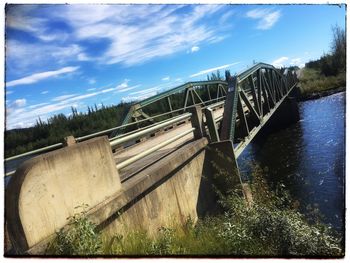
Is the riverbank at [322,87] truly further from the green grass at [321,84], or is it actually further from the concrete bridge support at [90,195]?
the concrete bridge support at [90,195]

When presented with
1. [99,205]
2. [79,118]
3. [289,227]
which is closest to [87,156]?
[99,205]

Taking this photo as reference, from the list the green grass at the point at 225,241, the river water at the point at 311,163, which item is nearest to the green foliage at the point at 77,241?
the green grass at the point at 225,241

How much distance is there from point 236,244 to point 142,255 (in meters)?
1.38

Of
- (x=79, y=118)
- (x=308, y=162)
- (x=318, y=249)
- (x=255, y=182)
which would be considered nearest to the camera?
(x=318, y=249)

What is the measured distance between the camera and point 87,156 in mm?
4965

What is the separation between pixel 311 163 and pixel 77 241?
686 inches

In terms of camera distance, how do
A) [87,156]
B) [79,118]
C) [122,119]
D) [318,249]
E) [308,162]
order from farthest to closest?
[79,118], [308,162], [122,119], [318,249], [87,156]

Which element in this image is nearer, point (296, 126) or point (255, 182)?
point (255, 182)

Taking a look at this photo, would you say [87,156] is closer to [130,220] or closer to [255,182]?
[130,220]

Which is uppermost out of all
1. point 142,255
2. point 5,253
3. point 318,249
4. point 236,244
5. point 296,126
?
point 5,253

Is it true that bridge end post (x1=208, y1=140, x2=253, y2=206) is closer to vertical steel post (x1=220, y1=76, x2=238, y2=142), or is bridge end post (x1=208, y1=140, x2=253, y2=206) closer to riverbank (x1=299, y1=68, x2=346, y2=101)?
vertical steel post (x1=220, y1=76, x2=238, y2=142)

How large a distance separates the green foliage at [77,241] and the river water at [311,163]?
408 cm

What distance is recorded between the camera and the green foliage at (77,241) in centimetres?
416

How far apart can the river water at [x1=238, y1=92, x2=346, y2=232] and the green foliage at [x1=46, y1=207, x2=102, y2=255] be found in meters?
4.08
